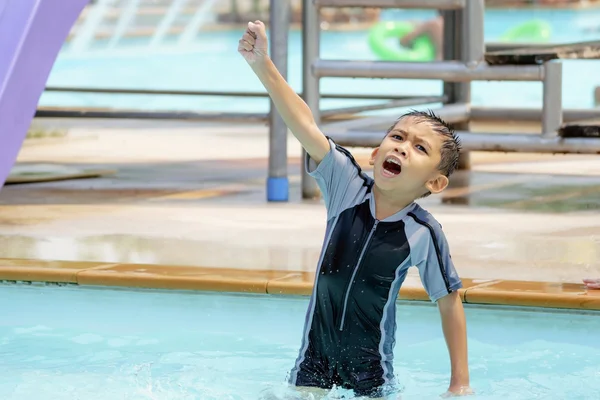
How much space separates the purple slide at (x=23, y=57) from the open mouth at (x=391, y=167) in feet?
7.01

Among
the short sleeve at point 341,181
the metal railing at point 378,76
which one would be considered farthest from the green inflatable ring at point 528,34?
the short sleeve at point 341,181

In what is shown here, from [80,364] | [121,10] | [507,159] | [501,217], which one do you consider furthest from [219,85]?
[80,364]

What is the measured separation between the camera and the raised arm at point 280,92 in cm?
221

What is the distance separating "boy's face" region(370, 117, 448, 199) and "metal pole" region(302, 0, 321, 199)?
3.20 meters

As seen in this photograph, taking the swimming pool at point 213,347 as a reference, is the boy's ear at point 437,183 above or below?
above

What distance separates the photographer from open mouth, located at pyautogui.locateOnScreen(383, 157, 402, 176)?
2283 millimetres

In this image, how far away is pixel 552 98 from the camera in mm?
5113

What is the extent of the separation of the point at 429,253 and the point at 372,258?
0.38 feet

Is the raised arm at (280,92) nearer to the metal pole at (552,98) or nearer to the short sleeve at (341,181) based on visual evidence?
the short sleeve at (341,181)

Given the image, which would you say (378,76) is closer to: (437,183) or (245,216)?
(245,216)

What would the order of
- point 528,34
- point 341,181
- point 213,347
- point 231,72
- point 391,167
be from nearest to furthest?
point 391,167, point 341,181, point 213,347, point 528,34, point 231,72

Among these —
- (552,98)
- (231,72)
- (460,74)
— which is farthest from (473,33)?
(231,72)

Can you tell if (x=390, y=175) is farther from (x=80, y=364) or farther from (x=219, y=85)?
(x=219, y=85)

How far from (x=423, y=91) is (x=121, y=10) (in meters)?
16.5
